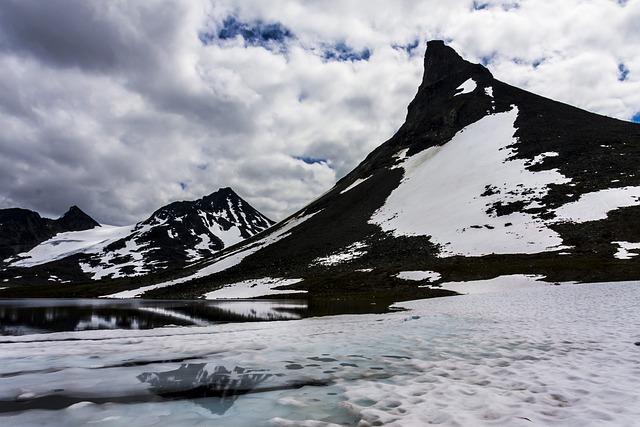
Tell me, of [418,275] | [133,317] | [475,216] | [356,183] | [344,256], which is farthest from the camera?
[356,183]

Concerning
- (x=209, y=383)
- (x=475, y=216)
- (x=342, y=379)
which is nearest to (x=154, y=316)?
(x=209, y=383)

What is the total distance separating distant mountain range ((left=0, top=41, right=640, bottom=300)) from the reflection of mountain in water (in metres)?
41.7

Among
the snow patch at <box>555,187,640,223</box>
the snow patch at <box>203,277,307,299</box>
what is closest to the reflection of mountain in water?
the snow patch at <box>203,277,307,299</box>

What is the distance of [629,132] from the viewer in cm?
10812

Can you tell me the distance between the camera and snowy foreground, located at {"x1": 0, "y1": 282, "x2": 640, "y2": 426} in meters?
6.96

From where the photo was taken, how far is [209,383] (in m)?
9.78

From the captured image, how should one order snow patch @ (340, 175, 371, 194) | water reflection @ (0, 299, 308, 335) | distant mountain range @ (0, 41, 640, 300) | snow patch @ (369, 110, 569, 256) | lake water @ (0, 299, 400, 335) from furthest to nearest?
snow patch @ (340, 175, 371, 194), snow patch @ (369, 110, 569, 256), distant mountain range @ (0, 41, 640, 300), lake water @ (0, 299, 400, 335), water reflection @ (0, 299, 308, 335)

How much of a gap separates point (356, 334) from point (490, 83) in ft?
614

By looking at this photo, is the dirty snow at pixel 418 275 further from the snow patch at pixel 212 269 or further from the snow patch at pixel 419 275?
the snow patch at pixel 212 269

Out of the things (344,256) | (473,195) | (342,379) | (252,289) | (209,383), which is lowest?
(342,379)

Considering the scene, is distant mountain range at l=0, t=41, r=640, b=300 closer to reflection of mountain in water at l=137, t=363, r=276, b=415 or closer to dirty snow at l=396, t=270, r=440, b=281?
dirty snow at l=396, t=270, r=440, b=281

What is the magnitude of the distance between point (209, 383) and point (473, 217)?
83.0m

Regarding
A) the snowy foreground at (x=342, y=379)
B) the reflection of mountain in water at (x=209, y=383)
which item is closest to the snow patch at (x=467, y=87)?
the snowy foreground at (x=342, y=379)

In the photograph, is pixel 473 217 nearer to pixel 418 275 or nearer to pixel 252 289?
pixel 418 275
